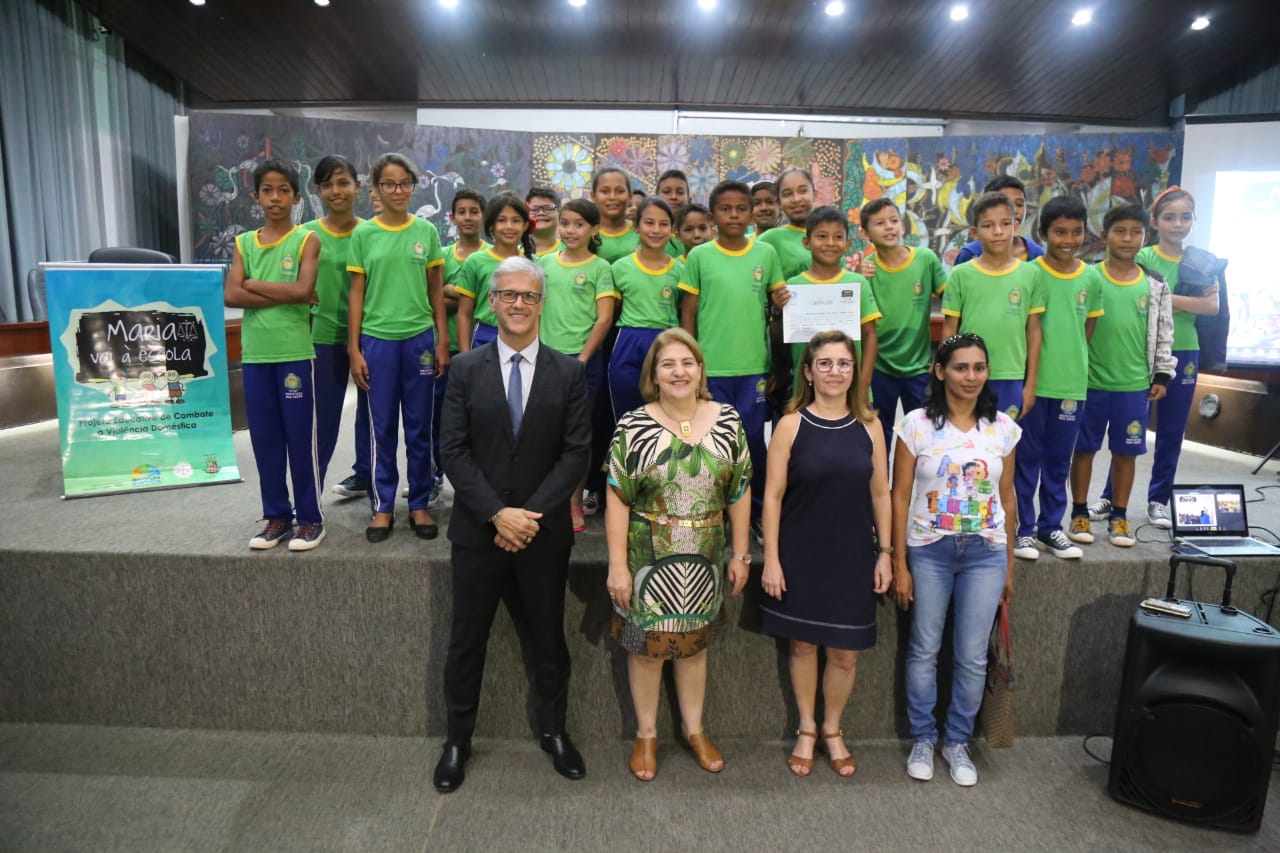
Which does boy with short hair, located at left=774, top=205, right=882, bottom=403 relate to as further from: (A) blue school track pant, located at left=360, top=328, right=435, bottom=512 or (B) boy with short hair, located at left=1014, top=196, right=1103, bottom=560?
(A) blue school track pant, located at left=360, top=328, right=435, bottom=512

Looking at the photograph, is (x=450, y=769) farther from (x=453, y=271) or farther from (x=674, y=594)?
(x=453, y=271)

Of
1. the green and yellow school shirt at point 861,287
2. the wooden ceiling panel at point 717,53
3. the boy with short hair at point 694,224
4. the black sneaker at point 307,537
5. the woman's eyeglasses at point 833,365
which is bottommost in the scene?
the black sneaker at point 307,537

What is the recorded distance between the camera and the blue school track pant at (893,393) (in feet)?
9.82

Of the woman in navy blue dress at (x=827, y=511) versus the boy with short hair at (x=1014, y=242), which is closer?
the woman in navy blue dress at (x=827, y=511)

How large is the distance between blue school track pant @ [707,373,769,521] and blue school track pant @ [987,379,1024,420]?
817mm

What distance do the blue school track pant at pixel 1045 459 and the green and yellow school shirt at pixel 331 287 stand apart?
2.73 metres

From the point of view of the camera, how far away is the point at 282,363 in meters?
2.71

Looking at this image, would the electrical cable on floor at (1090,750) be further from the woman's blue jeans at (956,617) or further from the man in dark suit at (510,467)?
the man in dark suit at (510,467)

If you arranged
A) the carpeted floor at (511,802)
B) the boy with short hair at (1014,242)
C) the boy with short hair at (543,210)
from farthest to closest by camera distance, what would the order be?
the boy with short hair at (543,210) < the boy with short hair at (1014,242) < the carpeted floor at (511,802)

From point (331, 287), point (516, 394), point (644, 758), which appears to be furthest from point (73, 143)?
point (644, 758)

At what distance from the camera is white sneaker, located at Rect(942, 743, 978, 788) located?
2377 millimetres

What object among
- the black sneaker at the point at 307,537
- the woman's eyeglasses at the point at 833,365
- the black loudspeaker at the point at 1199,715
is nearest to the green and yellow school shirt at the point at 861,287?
the woman's eyeglasses at the point at 833,365

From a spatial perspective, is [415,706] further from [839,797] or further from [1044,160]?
[1044,160]

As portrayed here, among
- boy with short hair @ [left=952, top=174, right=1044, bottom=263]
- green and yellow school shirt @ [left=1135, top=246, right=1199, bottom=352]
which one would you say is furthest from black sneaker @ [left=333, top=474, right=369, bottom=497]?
green and yellow school shirt @ [left=1135, top=246, right=1199, bottom=352]
